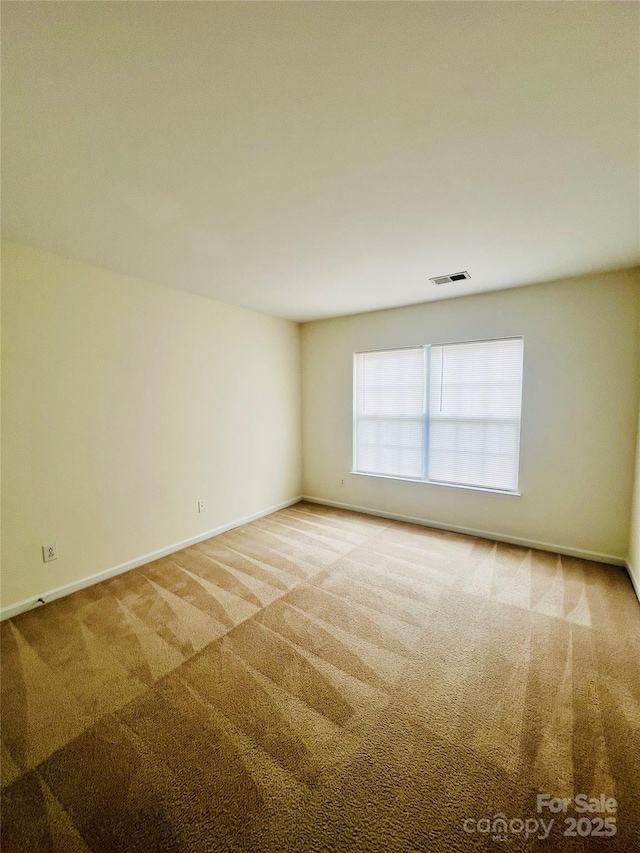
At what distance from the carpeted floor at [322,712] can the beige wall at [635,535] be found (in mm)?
127

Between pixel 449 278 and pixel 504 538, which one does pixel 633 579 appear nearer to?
pixel 504 538

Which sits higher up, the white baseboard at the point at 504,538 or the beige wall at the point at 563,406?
the beige wall at the point at 563,406

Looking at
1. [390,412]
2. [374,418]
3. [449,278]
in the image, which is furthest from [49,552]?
[449,278]

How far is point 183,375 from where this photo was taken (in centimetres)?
329

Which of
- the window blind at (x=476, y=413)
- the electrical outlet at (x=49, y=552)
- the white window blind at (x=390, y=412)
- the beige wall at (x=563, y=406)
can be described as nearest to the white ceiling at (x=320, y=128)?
the beige wall at (x=563, y=406)

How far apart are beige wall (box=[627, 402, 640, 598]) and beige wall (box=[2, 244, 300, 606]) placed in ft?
12.1

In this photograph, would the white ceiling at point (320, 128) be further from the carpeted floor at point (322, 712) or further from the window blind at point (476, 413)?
the carpeted floor at point (322, 712)

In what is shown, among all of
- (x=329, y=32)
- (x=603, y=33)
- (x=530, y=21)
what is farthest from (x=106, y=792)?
(x=603, y=33)

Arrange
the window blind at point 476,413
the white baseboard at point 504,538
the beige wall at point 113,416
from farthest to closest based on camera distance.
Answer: the window blind at point 476,413 → the white baseboard at point 504,538 → the beige wall at point 113,416

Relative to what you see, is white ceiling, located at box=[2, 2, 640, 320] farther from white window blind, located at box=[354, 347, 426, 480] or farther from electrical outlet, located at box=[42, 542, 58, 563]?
electrical outlet, located at box=[42, 542, 58, 563]

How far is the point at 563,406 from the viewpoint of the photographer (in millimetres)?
3051

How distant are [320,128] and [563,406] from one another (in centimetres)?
303

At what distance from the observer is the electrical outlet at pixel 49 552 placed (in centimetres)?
243

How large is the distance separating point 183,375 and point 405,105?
9.08 ft
